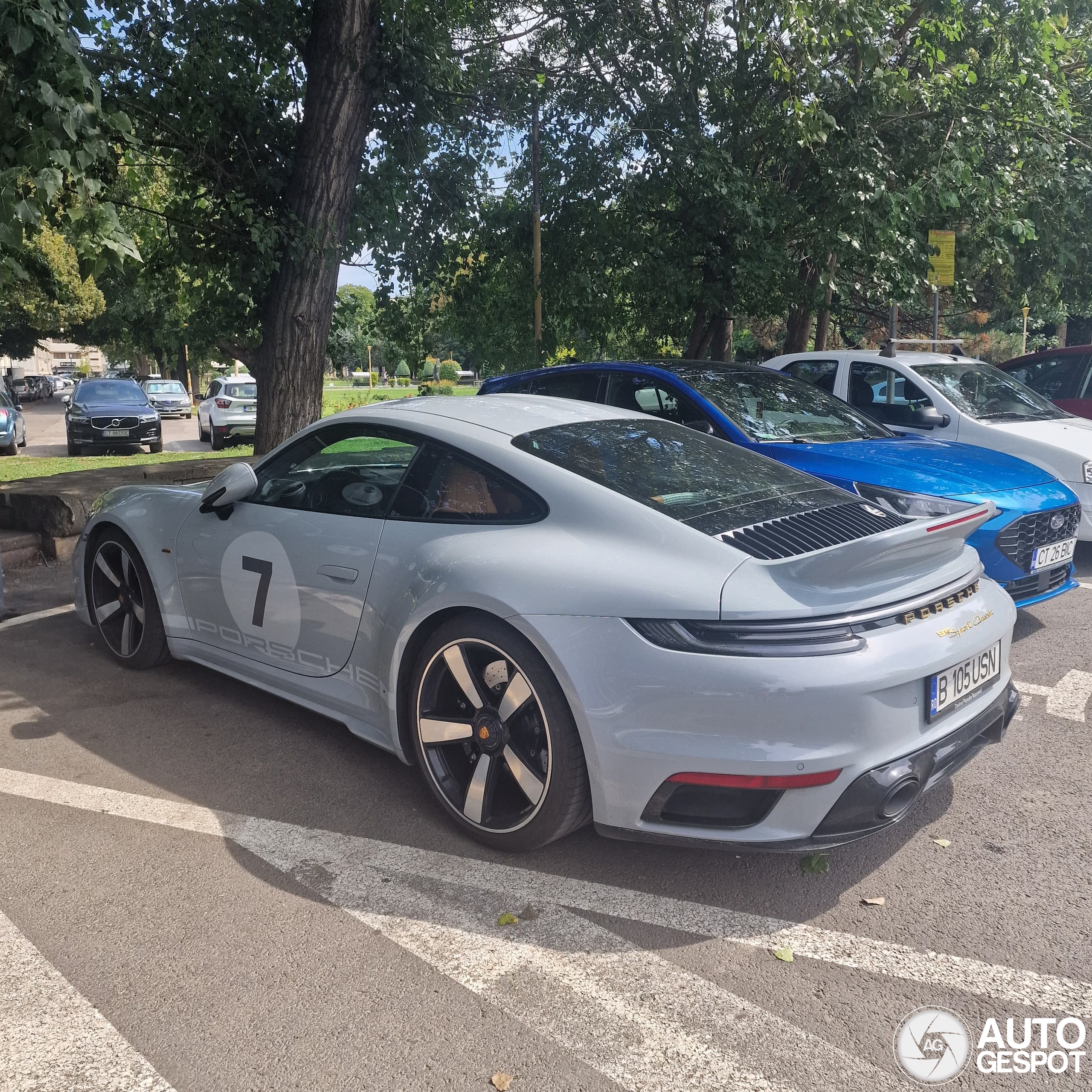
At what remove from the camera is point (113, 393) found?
68.4ft

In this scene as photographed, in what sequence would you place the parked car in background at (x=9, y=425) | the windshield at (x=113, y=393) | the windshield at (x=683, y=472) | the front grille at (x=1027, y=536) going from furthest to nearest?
1. the windshield at (x=113, y=393)
2. the parked car in background at (x=9, y=425)
3. the front grille at (x=1027, y=536)
4. the windshield at (x=683, y=472)

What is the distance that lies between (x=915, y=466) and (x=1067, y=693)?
1519 mm

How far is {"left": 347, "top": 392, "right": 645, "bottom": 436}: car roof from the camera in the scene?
3.79 metres

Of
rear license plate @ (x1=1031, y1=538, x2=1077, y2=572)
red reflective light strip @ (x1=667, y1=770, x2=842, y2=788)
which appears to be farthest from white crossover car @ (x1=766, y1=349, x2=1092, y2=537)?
red reflective light strip @ (x1=667, y1=770, x2=842, y2=788)

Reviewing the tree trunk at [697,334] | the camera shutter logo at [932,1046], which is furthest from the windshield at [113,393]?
the camera shutter logo at [932,1046]

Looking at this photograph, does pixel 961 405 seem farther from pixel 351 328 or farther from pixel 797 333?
pixel 797 333

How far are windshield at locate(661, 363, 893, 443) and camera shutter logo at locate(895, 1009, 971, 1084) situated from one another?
4.02m

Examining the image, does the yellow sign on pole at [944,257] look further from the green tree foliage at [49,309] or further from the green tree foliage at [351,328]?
the green tree foliage at [49,309]

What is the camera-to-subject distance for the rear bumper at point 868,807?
271 cm

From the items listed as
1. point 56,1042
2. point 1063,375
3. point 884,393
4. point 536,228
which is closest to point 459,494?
point 56,1042

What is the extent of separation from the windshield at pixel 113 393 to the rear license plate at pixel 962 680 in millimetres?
19918

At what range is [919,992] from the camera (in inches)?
98.7

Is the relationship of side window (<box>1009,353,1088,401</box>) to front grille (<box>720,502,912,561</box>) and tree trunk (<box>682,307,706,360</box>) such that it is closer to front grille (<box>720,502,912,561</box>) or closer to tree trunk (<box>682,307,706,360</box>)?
tree trunk (<box>682,307,706,360</box>)

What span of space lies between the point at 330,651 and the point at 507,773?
38.0 inches
